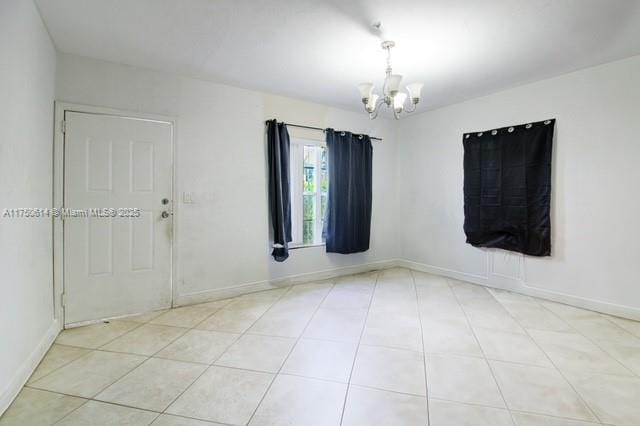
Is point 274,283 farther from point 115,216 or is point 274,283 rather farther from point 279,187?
point 115,216

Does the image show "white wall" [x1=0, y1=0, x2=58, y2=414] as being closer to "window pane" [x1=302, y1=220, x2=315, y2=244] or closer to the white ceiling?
the white ceiling

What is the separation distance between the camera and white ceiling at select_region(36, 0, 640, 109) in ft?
6.72

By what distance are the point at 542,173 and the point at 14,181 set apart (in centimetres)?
454

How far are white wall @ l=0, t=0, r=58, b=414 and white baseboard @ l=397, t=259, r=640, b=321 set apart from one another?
4384 mm

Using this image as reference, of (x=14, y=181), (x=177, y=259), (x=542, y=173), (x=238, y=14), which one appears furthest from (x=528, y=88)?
(x=14, y=181)

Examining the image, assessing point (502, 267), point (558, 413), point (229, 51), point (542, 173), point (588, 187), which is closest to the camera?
point (558, 413)

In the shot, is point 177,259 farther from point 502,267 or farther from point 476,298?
point 502,267

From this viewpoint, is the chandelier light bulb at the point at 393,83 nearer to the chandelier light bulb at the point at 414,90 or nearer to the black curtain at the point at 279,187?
the chandelier light bulb at the point at 414,90

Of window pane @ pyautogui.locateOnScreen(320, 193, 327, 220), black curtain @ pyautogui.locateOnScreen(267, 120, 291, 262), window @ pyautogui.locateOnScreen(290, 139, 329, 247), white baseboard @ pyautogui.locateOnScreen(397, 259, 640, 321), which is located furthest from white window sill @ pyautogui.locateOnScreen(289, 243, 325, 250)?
white baseboard @ pyautogui.locateOnScreen(397, 259, 640, 321)

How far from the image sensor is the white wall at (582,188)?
2836 millimetres

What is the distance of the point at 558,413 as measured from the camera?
1.57m

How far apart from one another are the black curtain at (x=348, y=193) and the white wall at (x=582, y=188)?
1.27 m

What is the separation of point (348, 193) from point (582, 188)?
2.60 m

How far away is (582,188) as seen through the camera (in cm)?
310
